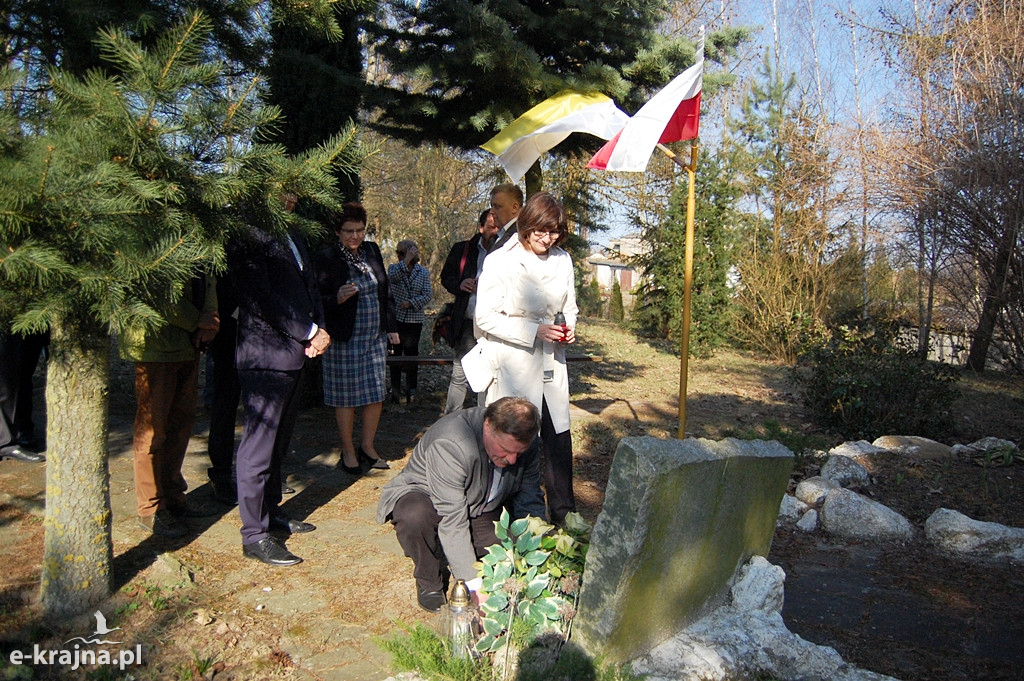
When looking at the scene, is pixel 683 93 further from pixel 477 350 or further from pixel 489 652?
pixel 489 652

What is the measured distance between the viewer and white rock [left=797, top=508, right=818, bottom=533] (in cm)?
507

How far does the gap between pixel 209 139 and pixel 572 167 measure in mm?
15903

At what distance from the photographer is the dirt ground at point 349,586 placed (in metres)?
3.06

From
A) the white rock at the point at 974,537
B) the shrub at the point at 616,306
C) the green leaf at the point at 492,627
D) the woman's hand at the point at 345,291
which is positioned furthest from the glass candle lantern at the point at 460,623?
the shrub at the point at 616,306

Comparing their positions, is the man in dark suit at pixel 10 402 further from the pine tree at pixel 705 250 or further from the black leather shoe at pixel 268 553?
the pine tree at pixel 705 250

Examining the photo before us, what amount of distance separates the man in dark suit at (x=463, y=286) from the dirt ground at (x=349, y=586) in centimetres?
78

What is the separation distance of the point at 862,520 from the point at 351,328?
11.4ft

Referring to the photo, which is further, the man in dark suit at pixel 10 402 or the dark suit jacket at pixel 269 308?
the man in dark suit at pixel 10 402

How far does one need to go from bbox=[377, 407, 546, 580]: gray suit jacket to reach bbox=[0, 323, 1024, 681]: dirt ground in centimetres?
39

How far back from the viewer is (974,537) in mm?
4641

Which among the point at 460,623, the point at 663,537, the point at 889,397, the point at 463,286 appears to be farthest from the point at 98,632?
the point at 889,397

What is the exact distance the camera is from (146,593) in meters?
3.33

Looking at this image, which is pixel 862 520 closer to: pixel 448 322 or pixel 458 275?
pixel 458 275
